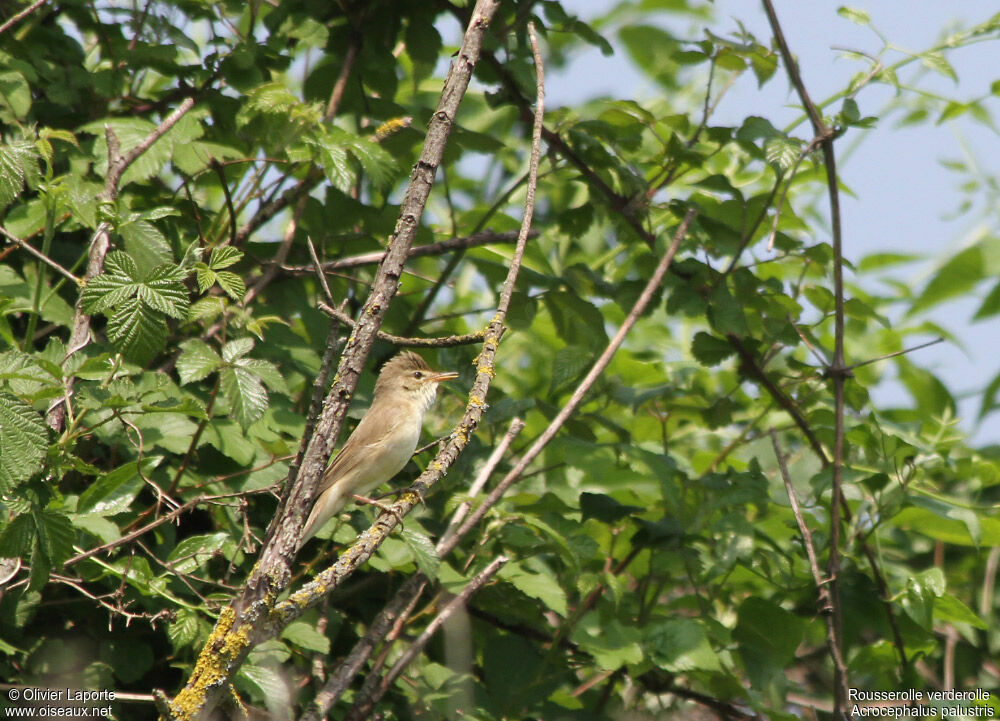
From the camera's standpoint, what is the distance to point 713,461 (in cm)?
390

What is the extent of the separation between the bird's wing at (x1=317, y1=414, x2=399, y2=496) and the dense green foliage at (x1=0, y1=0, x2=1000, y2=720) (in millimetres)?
218

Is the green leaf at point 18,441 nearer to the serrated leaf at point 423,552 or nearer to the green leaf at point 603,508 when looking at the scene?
the serrated leaf at point 423,552

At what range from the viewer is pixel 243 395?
2.57m

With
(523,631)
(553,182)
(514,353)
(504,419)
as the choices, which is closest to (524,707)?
(523,631)

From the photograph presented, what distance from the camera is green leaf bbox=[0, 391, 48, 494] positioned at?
219 cm

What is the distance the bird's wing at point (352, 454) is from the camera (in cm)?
340

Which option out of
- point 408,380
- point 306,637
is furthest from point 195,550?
point 408,380

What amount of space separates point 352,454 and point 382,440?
0.55 ft

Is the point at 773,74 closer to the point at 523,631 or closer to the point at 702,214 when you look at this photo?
the point at 702,214

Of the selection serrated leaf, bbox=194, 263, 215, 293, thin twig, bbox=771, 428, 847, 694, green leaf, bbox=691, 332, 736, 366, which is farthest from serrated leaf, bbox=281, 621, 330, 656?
green leaf, bbox=691, 332, 736, 366

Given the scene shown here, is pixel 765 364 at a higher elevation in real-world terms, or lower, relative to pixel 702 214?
lower

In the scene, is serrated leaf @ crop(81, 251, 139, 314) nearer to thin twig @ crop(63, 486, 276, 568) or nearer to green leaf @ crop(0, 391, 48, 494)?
green leaf @ crop(0, 391, 48, 494)

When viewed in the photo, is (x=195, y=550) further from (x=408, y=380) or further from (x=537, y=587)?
(x=408, y=380)

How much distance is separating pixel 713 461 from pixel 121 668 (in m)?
2.39
